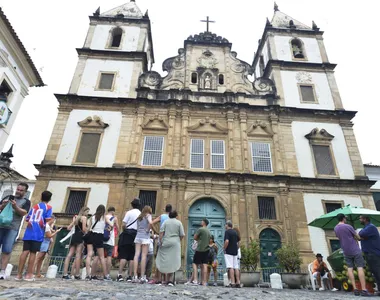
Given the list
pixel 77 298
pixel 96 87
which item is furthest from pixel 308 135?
pixel 77 298

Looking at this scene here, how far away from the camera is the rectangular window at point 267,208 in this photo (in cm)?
1555

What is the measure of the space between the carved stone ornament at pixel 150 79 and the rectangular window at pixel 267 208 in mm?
10638

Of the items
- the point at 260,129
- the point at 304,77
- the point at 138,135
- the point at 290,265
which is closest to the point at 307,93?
the point at 304,77

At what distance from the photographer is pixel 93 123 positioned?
17656 mm

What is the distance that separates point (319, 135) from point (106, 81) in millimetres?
14898

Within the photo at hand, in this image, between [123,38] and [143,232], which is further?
[123,38]

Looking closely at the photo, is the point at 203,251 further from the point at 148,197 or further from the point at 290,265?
the point at 148,197

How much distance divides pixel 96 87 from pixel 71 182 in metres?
7.21

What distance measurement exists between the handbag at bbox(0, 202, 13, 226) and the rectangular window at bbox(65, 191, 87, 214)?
9.88 metres

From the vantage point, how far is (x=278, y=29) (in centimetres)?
2339

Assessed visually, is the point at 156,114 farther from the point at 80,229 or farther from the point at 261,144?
the point at 80,229

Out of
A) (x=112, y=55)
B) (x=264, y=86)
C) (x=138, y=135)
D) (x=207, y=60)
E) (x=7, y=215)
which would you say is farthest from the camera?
(x=207, y=60)

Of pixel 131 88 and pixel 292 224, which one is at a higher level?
pixel 131 88

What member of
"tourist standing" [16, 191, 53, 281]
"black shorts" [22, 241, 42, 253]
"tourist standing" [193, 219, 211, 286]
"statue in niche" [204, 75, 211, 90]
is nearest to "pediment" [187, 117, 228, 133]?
"statue in niche" [204, 75, 211, 90]
